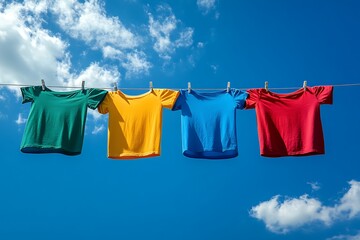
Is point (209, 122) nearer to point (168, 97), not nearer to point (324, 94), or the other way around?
point (168, 97)

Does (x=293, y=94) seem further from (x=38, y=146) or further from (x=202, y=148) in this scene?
(x=38, y=146)

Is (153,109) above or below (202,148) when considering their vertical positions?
above

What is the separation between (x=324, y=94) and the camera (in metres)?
9.91

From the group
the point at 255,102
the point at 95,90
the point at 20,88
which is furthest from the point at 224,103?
the point at 20,88

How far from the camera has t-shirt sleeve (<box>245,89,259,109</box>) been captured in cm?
982

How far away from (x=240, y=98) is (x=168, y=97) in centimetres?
179

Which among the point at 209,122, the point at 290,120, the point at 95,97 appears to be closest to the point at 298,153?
the point at 290,120

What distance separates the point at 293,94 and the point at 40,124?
20.5ft

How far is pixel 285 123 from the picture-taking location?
9648 millimetres

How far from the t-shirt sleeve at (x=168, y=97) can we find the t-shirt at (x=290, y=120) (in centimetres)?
182

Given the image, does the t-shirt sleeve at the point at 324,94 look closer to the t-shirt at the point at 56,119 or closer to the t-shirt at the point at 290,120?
the t-shirt at the point at 290,120

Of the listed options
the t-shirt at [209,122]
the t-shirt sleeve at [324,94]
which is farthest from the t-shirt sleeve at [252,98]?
the t-shirt sleeve at [324,94]

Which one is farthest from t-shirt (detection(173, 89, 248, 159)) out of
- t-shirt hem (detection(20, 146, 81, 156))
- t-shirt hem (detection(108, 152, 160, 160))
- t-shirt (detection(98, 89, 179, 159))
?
t-shirt hem (detection(20, 146, 81, 156))

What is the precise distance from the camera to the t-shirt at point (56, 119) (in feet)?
30.0
